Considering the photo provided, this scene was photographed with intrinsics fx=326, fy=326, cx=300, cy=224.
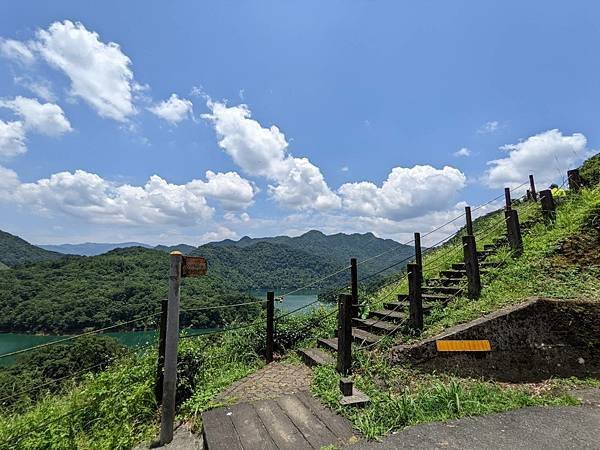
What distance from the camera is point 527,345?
190 inches

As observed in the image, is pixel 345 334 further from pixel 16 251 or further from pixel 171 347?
pixel 16 251

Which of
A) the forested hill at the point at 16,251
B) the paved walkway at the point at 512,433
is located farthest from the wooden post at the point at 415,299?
the forested hill at the point at 16,251

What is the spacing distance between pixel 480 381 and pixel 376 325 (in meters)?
1.78

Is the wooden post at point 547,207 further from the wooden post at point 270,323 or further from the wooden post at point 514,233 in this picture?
the wooden post at point 270,323

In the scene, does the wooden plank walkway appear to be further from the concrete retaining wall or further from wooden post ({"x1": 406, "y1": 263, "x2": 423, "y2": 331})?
wooden post ({"x1": 406, "y1": 263, "x2": 423, "y2": 331})

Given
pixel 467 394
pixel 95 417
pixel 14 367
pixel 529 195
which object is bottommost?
pixel 14 367

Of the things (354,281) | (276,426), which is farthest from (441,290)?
(276,426)

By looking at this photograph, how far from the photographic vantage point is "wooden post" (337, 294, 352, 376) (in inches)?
167

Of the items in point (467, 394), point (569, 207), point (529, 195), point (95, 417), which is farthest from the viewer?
point (529, 195)

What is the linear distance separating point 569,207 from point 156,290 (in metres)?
52.2

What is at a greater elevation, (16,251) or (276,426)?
(16,251)

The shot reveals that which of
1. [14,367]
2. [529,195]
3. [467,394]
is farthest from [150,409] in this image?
[14,367]

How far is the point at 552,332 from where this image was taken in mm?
4918

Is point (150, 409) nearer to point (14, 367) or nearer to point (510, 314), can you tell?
point (510, 314)
